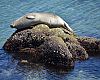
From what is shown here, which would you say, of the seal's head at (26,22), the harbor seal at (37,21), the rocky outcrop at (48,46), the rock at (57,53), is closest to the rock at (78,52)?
the rocky outcrop at (48,46)

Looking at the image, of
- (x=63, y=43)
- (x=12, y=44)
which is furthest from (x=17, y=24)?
(x=63, y=43)

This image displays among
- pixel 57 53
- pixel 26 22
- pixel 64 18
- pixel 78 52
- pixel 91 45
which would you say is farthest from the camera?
pixel 64 18

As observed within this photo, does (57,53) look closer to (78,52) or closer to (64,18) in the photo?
(78,52)

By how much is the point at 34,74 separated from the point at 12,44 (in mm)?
2639

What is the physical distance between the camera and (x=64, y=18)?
818 inches

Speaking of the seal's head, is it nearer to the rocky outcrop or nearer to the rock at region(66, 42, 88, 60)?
the rocky outcrop

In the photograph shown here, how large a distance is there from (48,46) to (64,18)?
6.56m

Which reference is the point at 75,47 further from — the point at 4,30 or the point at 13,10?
Result: the point at 13,10

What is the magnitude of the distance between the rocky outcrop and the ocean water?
1.24 feet

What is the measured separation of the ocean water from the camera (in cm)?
1348

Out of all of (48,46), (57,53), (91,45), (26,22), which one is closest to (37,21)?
(26,22)

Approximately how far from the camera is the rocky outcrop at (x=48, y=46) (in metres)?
14.2

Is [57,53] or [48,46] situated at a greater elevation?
[48,46]

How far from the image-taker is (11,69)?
1411 centimetres
